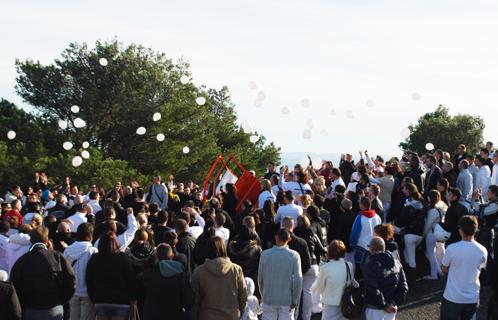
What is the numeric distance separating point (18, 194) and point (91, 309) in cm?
764

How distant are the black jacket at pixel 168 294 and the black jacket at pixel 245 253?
1.82 m

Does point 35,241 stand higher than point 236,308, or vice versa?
point 35,241

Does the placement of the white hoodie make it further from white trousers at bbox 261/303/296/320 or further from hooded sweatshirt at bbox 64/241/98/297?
white trousers at bbox 261/303/296/320

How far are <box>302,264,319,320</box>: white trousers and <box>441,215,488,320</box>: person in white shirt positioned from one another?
223 centimetres

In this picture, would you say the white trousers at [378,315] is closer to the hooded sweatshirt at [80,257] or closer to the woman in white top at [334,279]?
the woman in white top at [334,279]

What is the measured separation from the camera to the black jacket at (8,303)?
668 cm

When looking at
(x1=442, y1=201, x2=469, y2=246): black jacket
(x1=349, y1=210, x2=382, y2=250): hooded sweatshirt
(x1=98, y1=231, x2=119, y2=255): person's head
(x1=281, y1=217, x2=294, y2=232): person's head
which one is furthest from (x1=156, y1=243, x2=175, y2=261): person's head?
(x1=442, y1=201, x2=469, y2=246): black jacket

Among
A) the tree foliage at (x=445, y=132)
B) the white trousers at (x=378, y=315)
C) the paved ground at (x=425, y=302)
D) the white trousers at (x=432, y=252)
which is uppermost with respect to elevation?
the white trousers at (x=378, y=315)

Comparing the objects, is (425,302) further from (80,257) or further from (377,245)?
(80,257)

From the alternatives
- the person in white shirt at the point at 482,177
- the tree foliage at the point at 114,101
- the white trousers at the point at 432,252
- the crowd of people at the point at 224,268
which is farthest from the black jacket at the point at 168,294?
the tree foliage at the point at 114,101

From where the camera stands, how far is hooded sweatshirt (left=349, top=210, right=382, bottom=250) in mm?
10594

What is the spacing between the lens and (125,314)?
7.89 metres

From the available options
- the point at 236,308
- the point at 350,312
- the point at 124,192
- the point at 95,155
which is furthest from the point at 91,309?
the point at 95,155

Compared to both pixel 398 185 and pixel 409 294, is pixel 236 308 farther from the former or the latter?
pixel 398 185
